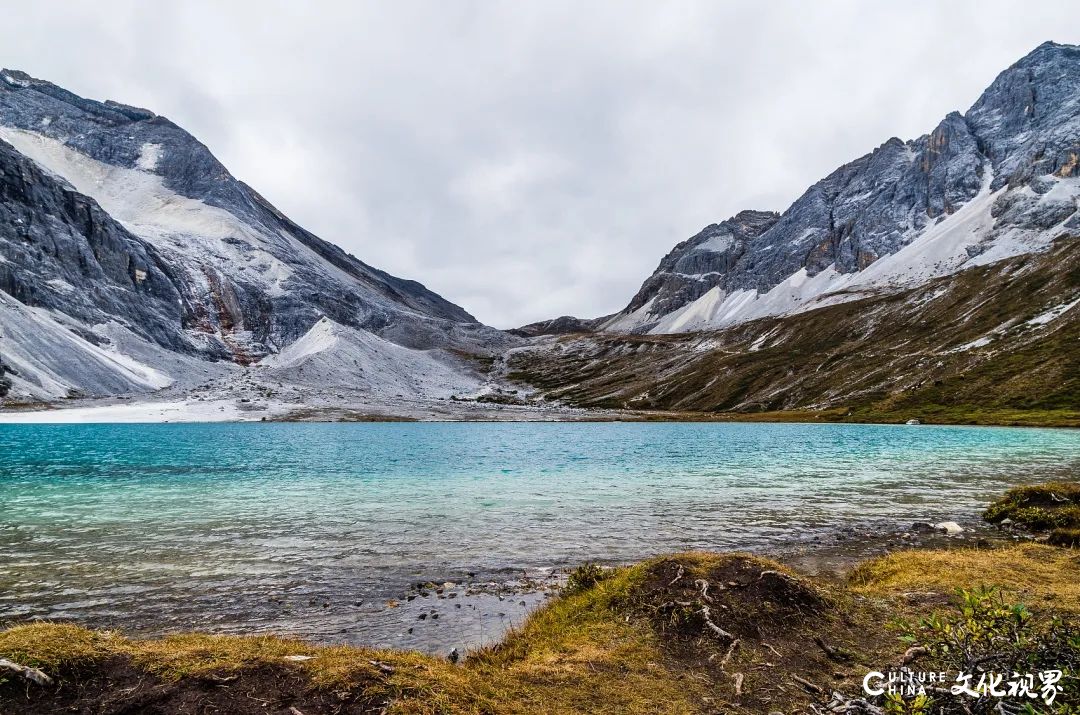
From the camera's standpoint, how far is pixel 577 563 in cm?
2064

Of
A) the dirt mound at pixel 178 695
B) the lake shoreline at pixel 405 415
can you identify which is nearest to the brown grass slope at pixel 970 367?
the lake shoreline at pixel 405 415

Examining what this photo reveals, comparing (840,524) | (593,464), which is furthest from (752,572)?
(593,464)

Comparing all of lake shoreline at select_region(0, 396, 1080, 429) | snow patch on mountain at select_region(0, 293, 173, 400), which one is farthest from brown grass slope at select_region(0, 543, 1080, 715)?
snow patch on mountain at select_region(0, 293, 173, 400)

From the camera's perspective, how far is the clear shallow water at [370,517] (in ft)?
53.8

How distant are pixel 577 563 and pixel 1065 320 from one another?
195 meters

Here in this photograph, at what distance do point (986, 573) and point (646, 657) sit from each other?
11740 millimetres

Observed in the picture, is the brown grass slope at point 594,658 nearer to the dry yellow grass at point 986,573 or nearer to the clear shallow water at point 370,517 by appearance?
the dry yellow grass at point 986,573

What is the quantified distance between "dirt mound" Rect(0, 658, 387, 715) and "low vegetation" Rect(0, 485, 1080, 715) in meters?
0.02

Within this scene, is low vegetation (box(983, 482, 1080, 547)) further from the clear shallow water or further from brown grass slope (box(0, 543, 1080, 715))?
brown grass slope (box(0, 543, 1080, 715))

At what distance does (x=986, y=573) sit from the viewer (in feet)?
50.6

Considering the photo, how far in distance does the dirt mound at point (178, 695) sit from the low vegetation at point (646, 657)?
0.02 metres

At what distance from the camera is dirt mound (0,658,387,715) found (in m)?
7.53

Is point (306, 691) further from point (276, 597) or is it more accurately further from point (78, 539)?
point (78, 539)

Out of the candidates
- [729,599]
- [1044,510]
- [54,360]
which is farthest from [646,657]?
[54,360]
